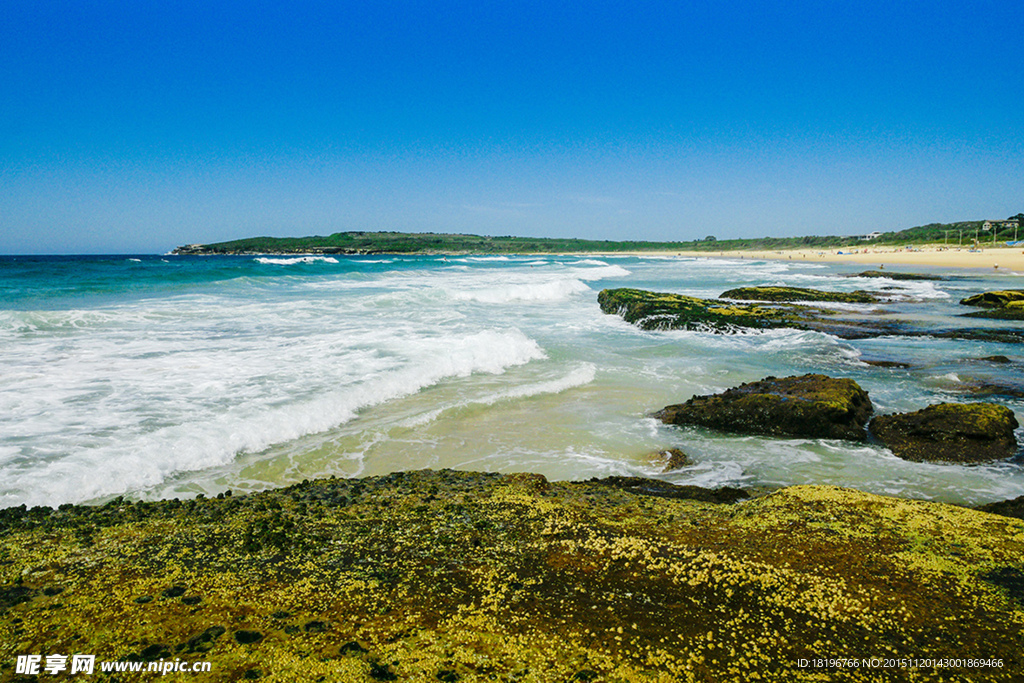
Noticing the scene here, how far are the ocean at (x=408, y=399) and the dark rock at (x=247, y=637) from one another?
287 centimetres

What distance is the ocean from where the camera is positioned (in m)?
4.88

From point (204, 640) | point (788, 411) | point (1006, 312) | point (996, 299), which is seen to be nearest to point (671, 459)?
point (788, 411)

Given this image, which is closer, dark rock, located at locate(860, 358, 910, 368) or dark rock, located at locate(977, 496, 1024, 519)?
dark rock, located at locate(977, 496, 1024, 519)

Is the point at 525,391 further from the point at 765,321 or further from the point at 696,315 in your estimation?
the point at 765,321

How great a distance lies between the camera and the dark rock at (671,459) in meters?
5.17

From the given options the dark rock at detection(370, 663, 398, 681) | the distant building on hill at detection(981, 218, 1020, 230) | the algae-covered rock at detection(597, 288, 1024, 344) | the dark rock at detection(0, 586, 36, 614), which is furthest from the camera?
the distant building on hill at detection(981, 218, 1020, 230)

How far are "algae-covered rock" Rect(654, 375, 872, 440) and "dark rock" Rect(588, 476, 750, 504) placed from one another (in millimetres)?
2354

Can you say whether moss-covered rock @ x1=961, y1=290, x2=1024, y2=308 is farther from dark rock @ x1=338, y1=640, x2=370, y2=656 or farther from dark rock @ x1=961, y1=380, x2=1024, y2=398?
dark rock @ x1=338, y1=640, x2=370, y2=656

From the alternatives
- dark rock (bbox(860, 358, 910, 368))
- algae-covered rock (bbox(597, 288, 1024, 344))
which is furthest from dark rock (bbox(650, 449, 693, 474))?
algae-covered rock (bbox(597, 288, 1024, 344))

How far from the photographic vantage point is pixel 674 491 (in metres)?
3.99

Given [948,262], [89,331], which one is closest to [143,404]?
[89,331]

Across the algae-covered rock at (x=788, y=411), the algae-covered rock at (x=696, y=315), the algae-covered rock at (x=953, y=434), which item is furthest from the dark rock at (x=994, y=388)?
the algae-covered rock at (x=696, y=315)

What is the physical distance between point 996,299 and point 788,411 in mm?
16667

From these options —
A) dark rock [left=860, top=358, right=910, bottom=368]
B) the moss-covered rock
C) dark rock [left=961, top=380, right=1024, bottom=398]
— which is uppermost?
the moss-covered rock
